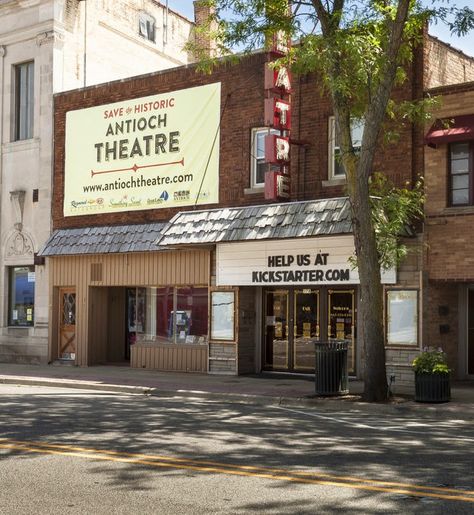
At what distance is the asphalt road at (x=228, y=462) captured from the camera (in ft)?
21.9

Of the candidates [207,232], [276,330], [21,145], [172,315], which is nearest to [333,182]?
[207,232]

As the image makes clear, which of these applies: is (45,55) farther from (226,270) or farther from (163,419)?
(163,419)

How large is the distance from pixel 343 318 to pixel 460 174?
434 centimetres

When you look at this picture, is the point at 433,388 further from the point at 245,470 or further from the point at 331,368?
the point at 245,470

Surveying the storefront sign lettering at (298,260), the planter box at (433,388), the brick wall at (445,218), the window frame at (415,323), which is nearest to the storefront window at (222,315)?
the storefront sign lettering at (298,260)

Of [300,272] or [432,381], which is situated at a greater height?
[300,272]

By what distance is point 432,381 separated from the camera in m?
14.2

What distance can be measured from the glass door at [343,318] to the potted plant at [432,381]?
14.0 feet

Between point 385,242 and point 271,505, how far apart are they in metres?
9.08

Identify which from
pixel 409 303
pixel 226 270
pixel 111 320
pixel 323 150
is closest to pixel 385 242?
pixel 409 303

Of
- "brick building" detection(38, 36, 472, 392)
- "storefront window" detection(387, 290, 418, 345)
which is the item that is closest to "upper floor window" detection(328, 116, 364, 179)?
"brick building" detection(38, 36, 472, 392)

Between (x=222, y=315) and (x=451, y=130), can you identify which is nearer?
(x=451, y=130)

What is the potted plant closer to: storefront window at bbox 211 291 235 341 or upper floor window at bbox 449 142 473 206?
upper floor window at bbox 449 142 473 206

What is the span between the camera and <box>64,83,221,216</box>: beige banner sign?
67.4ft
